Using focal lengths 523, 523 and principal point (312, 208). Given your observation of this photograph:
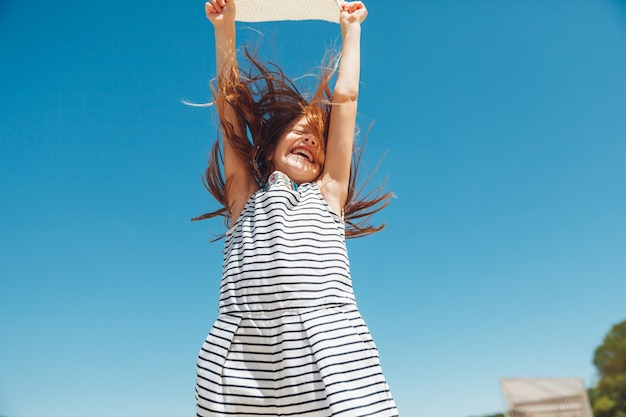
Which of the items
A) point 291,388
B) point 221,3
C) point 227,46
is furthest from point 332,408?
point 221,3

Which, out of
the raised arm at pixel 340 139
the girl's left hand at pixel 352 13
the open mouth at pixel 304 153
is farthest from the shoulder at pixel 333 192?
the girl's left hand at pixel 352 13

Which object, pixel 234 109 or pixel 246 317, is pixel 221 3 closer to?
pixel 234 109

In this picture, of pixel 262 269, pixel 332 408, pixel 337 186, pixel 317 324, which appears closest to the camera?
pixel 332 408

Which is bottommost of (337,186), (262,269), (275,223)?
(262,269)

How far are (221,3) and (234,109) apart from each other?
465mm

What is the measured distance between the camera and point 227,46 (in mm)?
2070

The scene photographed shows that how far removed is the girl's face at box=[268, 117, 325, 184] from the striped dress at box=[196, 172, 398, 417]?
26 cm

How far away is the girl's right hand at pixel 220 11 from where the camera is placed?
2.10m
